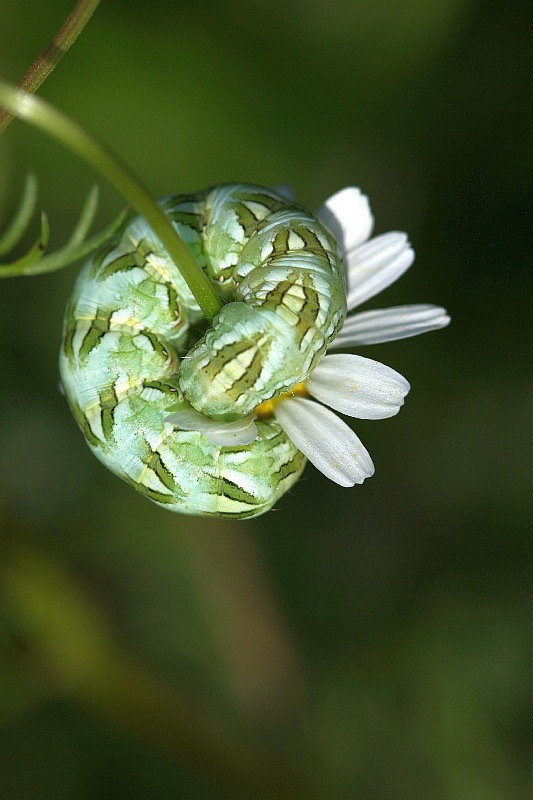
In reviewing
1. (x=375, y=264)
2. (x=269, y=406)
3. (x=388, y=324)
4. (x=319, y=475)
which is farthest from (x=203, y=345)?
(x=319, y=475)

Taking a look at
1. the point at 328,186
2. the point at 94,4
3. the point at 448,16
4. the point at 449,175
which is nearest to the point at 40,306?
the point at 328,186

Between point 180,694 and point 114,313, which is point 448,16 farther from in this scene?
point 180,694

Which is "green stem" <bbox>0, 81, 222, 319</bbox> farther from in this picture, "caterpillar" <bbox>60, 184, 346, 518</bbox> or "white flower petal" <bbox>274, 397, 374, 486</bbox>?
"white flower petal" <bbox>274, 397, 374, 486</bbox>

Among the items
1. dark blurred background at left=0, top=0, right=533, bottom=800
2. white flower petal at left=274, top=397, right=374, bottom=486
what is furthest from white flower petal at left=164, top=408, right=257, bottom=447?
dark blurred background at left=0, top=0, right=533, bottom=800

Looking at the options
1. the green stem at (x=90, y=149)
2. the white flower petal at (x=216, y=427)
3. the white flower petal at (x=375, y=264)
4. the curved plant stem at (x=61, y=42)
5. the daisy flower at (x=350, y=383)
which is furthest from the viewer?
the white flower petal at (x=375, y=264)

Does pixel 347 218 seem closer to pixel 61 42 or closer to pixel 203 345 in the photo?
pixel 203 345

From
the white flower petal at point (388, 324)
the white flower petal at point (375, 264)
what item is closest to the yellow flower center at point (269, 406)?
the white flower petal at point (388, 324)

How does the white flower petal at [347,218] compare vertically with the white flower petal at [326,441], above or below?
above

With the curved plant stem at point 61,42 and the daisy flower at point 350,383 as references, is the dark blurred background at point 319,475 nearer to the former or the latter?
the daisy flower at point 350,383

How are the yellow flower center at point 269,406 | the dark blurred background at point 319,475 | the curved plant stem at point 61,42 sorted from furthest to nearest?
the dark blurred background at point 319,475, the yellow flower center at point 269,406, the curved plant stem at point 61,42
